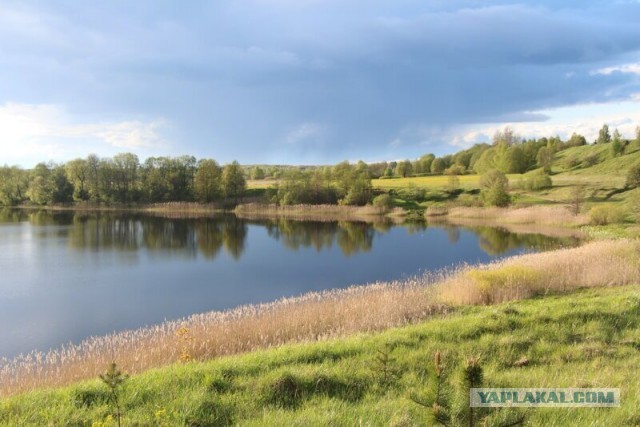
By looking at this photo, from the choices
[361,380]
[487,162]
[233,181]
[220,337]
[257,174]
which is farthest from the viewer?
[257,174]

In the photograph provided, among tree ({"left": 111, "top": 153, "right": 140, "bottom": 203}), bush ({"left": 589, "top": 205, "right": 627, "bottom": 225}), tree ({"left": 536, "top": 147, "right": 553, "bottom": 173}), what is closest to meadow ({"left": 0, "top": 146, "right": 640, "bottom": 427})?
bush ({"left": 589, "top": 205, "right": 627, "bottom": 225})

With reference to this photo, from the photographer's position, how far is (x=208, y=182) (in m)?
59.0

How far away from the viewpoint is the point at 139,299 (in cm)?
1477

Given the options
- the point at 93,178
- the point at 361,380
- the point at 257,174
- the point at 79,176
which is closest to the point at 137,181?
the point at 93,178

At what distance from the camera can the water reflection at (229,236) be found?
26500 mm

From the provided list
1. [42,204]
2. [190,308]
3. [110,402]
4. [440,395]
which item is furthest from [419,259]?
[42,204]

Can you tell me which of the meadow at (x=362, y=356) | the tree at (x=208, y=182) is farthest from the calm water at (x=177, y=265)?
the tree at (x=208, y=182)

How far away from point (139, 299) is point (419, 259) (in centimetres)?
1407

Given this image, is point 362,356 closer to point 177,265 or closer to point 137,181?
point 177,265

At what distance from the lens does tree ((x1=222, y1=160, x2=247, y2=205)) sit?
192 ft

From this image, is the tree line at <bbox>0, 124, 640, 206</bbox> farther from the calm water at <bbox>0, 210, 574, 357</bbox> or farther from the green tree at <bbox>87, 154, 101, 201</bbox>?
the calm water at <bbox>0, 210, 574, 357</bbox>

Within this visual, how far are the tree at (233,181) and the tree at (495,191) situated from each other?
3018 cm

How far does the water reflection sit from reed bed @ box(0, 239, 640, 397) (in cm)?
1286

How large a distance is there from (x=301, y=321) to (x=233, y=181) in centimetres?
5092
